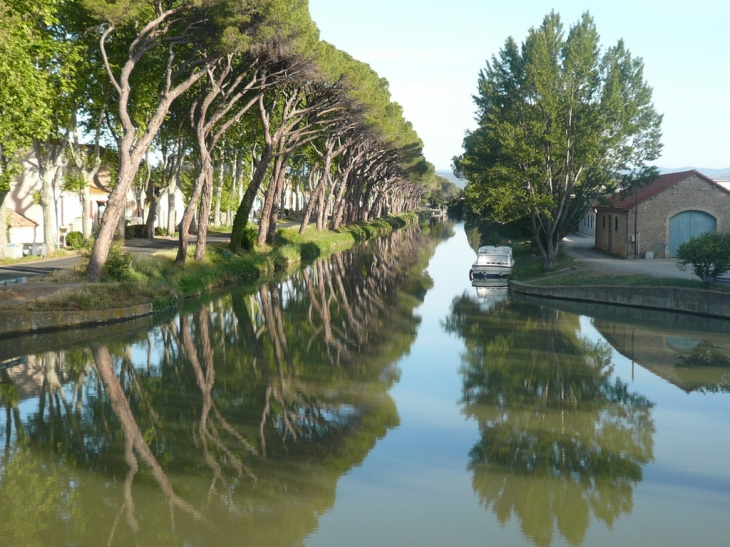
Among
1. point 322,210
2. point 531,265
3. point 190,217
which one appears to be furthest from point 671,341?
point 322,210

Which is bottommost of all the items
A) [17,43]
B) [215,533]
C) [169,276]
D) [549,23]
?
[215,533]

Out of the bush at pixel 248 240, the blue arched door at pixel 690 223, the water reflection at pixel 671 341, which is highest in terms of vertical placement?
the blue arched door at pixel 690 223

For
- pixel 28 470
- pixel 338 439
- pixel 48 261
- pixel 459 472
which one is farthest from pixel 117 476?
pixel 48 261

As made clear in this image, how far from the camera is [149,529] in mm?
9148

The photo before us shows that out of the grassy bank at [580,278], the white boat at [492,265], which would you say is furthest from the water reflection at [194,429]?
the white boat at [492,265]

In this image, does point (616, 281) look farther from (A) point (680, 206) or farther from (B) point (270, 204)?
Result: (B) point (270, 204)

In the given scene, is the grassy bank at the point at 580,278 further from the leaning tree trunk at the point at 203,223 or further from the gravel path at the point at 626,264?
the leaning tree trunk at the point at 203,223

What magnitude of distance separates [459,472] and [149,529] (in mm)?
4206

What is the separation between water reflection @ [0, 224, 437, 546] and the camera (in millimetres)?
9461

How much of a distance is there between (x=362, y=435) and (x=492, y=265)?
27.4m

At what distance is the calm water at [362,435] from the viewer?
952cm

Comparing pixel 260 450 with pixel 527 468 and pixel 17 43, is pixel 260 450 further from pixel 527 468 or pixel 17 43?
pixel 17 43

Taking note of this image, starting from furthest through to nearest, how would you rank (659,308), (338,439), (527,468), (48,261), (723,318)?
1. (48,261)
2. (659,308)
3. (723,318)
4. (338,439)
5. (527,468)

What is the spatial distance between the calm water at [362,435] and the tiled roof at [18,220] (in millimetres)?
21774
